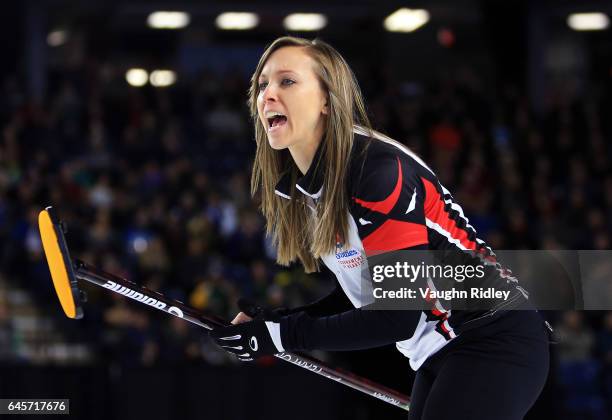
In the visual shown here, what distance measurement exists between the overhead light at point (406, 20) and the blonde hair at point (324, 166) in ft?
49.9

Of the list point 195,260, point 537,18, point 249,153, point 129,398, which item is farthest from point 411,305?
point 537,18

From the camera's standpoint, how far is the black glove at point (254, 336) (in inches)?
150

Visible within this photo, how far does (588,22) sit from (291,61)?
18813 millimetres

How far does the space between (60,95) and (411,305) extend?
518 inches

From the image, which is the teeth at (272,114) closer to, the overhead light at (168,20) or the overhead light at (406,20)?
the overhead light at (406,20)

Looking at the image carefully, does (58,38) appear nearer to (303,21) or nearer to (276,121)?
(303,21)

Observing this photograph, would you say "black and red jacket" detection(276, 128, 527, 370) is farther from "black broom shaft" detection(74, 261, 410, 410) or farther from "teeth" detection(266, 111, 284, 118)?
"black broom shaft" detection(74, 261, 410, 410)

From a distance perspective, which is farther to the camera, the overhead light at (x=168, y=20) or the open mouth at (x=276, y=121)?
the overhead light at (x=168, y=20)

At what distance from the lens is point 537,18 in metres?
18.8

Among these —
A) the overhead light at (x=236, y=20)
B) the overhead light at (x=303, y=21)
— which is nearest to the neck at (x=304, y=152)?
the overhead light at (x=303, y=21)

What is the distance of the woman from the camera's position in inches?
140

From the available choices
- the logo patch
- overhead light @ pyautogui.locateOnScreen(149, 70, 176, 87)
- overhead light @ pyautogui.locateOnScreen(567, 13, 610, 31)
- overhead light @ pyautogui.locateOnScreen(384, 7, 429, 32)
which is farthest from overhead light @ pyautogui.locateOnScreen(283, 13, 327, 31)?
the logo patch

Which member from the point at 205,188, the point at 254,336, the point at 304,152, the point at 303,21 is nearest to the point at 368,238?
the point at 304,152

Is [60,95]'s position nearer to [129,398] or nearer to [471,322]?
[129,398]
